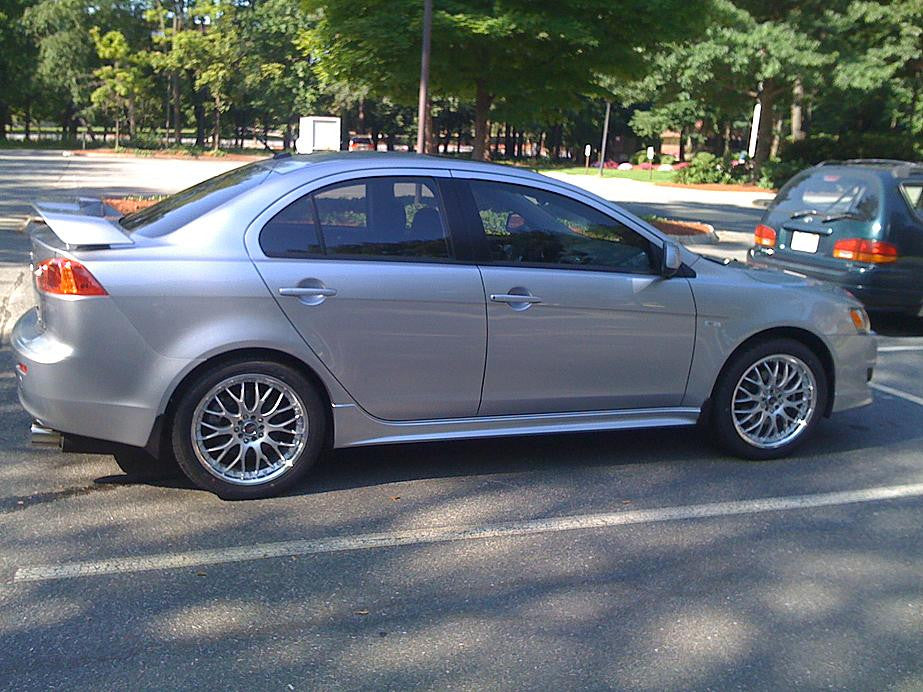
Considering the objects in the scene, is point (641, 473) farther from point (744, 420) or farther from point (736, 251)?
point (736, 251)

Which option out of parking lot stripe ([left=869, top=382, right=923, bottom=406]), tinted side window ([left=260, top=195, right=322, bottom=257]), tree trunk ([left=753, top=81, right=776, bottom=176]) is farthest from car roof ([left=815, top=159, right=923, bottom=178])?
tree trunk ([left=753, top=81, right=776, bottom=176])

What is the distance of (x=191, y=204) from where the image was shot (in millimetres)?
4762

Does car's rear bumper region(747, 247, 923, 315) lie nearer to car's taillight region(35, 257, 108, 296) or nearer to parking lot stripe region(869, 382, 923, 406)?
parking lot stripe region(869, 382, 923, 406)

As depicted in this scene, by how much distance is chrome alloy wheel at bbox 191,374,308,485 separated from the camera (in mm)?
4410

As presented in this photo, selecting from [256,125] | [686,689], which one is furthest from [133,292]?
[256,125]

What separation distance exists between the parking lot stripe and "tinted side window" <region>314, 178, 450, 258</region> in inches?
154

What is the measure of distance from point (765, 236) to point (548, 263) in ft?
18.9

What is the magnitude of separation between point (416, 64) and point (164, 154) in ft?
136

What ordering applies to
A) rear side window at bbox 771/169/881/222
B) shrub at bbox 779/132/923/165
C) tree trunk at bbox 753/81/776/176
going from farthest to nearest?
shrub at bbox 779/132/923/165 → tree trunk at bbox 753/81/776/176 → rear side window at bbox 771/169/881/222

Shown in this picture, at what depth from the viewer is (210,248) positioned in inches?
172

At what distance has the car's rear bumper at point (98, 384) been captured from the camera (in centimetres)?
421

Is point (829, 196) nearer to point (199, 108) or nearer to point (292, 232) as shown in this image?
point (292, 232)

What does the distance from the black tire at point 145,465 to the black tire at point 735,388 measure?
9.90 ft

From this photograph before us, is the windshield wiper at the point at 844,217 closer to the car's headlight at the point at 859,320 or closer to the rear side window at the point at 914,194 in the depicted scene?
the rear side window at the point at 914,194
